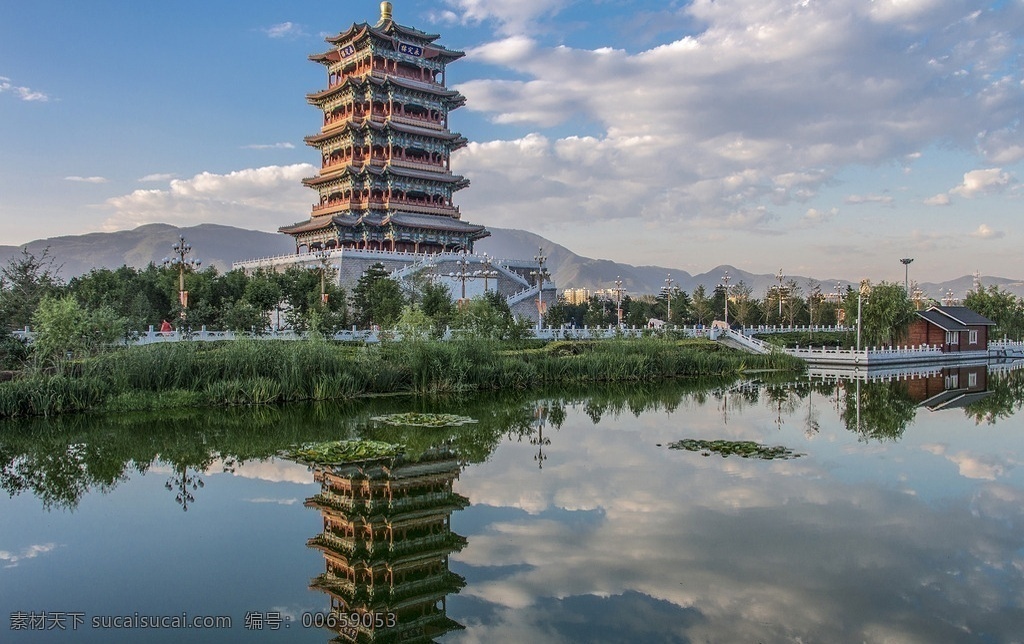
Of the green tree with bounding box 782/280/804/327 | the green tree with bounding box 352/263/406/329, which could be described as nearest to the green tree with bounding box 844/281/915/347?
the green tree with bounding box 782/280/804/327

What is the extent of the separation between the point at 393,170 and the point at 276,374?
31173mm

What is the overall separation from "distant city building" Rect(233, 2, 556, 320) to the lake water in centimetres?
3292

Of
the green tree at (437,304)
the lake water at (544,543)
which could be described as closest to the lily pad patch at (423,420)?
the lake water at (544,543)

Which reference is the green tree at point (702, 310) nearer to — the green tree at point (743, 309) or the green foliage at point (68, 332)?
the green tree at point (743, 309)

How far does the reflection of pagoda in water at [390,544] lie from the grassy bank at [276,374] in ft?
29.1

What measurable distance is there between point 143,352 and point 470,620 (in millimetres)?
16398

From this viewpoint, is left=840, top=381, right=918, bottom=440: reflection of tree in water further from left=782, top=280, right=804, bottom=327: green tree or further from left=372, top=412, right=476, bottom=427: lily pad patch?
left=782, top=280, right=804, bottom=327: green tree

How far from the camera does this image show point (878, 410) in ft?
68.7

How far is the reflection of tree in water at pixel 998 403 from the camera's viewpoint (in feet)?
66.0

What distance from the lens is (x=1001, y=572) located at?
26.5 feet

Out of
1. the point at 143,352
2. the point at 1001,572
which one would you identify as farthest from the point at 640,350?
the point at 1001,572

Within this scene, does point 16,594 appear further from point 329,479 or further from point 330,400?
point 330,400

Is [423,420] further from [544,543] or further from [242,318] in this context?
[242,318]

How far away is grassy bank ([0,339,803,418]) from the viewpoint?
60.8 ft
